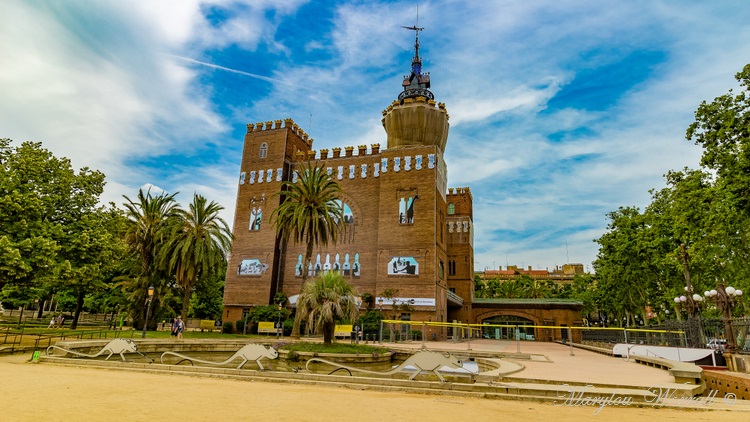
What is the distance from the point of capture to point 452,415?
723 cm

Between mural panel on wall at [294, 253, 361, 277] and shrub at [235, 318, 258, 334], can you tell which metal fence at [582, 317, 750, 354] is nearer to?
mural panel on wall at [294, 253, 361, 277]

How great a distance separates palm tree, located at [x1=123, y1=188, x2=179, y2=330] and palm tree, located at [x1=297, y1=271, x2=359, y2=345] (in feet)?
57.9

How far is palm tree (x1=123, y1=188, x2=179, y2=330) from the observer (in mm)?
33000

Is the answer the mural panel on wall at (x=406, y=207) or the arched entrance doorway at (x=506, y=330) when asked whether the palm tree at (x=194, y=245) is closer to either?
the mural panel on wall at (x=406, y=207)

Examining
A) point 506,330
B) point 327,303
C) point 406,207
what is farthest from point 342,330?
point 506,330

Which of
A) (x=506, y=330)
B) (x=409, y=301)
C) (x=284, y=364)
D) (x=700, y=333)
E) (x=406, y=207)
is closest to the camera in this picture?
(x=700, y=333)

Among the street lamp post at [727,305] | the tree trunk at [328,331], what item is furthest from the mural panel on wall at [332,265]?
the street lamp post at [727,305]

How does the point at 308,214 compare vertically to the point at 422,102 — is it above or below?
below

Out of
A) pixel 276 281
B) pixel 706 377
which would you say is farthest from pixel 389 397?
pixel 276 281

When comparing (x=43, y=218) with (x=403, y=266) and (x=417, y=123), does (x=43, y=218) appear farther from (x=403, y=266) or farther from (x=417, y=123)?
(x=417, y=123)

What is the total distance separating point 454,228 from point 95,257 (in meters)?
A: 36.3

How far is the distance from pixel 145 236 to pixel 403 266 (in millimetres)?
21196

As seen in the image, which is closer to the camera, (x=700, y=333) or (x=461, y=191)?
(x=700, y=333)

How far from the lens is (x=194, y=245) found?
3225cm
